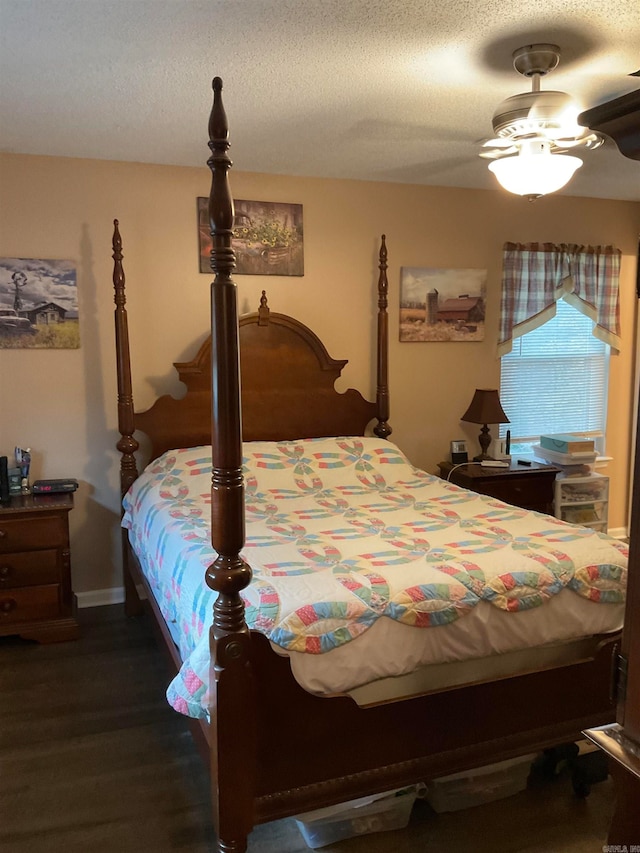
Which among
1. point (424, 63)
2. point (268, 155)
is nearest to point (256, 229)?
point (268, 155)

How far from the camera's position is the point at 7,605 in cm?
309

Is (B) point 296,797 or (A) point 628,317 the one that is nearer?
(B) point 296,797

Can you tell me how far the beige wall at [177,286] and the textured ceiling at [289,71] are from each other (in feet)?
0.77

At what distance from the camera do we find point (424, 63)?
229cm

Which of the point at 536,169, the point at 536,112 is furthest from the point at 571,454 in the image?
the point at 536,112

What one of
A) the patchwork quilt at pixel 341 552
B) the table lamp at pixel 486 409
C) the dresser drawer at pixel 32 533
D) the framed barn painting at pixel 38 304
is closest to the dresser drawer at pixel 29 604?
the dresser drawer at pixel 32 533

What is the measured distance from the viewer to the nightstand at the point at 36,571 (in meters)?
3.08

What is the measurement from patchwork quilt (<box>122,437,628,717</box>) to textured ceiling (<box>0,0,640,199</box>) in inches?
61.4

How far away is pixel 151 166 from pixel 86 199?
39 cm

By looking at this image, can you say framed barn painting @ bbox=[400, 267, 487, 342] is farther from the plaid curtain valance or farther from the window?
the window

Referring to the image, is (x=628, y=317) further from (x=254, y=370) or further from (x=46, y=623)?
(x=46, y=623)

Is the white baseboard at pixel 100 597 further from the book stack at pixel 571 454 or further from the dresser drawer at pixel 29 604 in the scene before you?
the book stack at pixel 571 454

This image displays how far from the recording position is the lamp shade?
400 centimetres

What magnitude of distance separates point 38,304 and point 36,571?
1.34 metres
